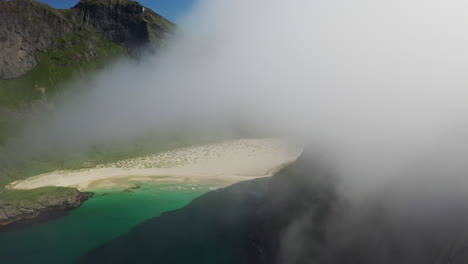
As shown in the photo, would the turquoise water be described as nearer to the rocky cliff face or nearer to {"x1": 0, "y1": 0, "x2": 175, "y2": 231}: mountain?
{"x1": 0, "y1": 0, "x2": 175, "y2": 231}: mountain

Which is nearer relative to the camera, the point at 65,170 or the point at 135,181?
the point at 135,181

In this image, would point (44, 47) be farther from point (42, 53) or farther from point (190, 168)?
point (190, 168)

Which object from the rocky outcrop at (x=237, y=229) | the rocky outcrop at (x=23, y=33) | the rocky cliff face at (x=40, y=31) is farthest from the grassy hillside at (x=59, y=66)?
the rocky outcrop at (x=237, y=229)

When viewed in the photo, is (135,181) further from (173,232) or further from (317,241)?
(317,241)

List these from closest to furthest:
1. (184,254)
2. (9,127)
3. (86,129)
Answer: (184,254) → (9,127) → (86,129)

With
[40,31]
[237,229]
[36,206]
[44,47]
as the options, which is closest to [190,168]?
[36,206]

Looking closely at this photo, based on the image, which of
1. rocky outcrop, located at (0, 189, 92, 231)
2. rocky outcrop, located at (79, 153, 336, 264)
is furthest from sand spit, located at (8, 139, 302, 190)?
rocky outcrop, located at (79, 153, 336, 264)

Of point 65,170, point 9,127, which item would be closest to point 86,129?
point 9,127
